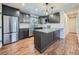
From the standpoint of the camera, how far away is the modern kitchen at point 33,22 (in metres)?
2.21

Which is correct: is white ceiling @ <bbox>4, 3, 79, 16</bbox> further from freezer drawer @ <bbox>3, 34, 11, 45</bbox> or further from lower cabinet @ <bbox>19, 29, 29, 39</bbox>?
freezer drawer @ <bbox>3, 34, 11, 45</bbox>

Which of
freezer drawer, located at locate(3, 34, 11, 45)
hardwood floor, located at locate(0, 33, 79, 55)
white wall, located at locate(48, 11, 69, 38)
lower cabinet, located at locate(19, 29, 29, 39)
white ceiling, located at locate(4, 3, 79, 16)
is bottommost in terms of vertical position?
hardwood floor, located at locate(0, 33, 79, 55)

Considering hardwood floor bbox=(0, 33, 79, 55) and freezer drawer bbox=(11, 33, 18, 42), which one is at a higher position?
freezer drawer bbox=(11, 33, 18, 42)

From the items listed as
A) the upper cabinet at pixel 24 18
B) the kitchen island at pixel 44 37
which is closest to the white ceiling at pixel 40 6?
the upper cabinet at pixel 24 18

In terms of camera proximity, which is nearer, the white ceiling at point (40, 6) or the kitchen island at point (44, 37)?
the white ceiling at point (40, 6)

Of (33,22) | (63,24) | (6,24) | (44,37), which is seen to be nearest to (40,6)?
(33,22)

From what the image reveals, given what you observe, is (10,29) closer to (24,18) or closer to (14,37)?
(14,37)

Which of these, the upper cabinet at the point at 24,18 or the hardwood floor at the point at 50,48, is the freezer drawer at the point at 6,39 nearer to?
the hardwood floor at the point at 50,48

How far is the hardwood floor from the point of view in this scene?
7.18ft

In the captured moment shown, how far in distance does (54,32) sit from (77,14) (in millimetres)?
612

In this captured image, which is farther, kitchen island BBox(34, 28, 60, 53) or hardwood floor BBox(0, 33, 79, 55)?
kitchen island BBox(34, 28, 60, 53)

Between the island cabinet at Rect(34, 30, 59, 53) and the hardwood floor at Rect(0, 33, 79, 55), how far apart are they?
0.29 ft

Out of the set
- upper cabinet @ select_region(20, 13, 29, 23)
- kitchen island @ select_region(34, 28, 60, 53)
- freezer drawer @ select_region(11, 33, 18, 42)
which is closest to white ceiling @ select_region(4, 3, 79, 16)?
upper cabinet @ select_region(20, 13, 29, 23)
